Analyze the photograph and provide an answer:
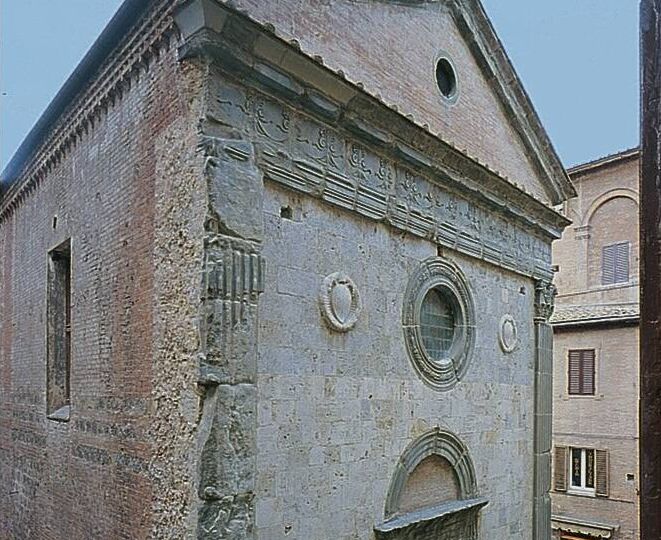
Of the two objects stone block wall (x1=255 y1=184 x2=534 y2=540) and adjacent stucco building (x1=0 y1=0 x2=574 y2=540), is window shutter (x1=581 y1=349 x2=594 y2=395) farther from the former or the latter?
stone block wall (x1=255 y1=184 x2=534 y2=540)

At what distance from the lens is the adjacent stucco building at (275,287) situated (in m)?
5.09

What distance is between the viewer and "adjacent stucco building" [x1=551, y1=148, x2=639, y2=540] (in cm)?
1504

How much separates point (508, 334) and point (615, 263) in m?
9.34

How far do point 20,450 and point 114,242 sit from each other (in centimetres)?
419

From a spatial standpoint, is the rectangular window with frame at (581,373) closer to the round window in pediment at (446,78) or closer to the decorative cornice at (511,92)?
the decorative cornice at (511,92)

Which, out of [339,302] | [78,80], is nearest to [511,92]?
[339,302]

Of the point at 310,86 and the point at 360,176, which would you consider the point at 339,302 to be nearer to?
the point at 360,176

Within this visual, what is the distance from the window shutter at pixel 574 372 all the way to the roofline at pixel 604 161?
15.4 feet

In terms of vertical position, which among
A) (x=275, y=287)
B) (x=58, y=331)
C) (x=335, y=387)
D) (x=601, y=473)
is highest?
(x=275, y=287)

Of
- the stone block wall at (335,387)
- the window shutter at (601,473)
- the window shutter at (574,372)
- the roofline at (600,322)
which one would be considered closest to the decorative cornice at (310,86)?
the stone block wall at (335,387)

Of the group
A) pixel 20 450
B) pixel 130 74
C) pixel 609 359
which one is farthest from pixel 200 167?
pixel 609 359

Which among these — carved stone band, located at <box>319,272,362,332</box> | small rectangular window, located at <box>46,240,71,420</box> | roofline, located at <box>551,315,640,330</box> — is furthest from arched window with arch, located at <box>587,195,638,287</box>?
small rectangular window, located at <box>46,240,71,420</box>

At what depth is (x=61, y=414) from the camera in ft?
24.5

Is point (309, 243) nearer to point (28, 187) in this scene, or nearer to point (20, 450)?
point (28, 187)
